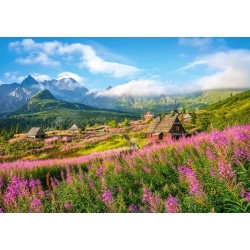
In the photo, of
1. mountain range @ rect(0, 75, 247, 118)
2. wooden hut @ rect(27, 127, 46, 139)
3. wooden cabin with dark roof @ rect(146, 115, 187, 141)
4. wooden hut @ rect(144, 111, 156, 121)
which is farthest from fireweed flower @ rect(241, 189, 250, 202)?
wooden hut @ rect(27, 127, 46, 139)

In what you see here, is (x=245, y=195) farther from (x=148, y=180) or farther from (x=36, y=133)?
(x=36, y=133)

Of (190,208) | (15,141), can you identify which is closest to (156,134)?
(190,208)

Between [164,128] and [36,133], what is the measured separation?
3.00 meters

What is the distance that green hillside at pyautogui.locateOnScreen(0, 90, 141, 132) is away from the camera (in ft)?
21.5

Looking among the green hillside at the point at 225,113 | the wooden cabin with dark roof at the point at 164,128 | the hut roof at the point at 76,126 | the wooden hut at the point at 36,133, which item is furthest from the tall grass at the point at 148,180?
the hut roof at the point at 76,126

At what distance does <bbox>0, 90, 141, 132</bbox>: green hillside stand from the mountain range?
0.13 m

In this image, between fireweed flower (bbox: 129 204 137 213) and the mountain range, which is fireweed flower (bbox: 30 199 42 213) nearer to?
fireweed flower (bbox: 129 204 137 213)

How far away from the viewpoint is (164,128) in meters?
6.66

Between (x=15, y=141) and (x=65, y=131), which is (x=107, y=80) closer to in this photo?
(x=65, y=131)

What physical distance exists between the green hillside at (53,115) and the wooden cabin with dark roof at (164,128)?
1.41 ft

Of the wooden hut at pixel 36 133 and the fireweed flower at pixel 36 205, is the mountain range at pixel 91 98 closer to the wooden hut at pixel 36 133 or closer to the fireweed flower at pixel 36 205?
the wooden hut at pixel 36 133

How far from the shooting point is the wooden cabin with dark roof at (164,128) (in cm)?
659

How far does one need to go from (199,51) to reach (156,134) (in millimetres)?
2193

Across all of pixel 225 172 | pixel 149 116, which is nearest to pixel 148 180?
pixel 149 116
